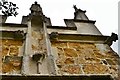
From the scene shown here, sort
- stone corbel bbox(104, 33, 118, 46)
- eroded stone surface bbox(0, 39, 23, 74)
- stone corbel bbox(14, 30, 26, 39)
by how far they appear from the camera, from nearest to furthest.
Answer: eroded stone surface bbox(0, 39, 23, 74) → stone corbel bbox(14, 30, 26, 39) → stone corbel bbox(104, 33, 118, 46)

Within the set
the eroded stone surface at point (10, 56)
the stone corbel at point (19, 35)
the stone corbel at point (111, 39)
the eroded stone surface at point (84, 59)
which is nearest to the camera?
the eroded stone surface at point (10, 56)

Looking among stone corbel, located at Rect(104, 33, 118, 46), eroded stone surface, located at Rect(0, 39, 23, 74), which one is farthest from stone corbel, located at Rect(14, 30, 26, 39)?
stone corbel, located at Rect(104, 33, 118, 46)

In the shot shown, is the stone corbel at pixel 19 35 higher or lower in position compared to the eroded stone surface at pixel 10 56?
higher

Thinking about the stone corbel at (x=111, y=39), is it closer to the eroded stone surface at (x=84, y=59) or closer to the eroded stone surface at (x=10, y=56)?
the eroded stone surface at (x=84, y=59)

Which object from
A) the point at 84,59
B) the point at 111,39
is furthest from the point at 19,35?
the point at 111,39

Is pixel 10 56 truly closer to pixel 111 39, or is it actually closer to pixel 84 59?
pixel 84 59

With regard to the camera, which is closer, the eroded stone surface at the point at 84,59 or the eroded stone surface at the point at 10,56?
the eroded stone surface at the point at 10,56

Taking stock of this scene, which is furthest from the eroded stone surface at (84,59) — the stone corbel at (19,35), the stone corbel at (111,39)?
the stone corbel at (19,35)

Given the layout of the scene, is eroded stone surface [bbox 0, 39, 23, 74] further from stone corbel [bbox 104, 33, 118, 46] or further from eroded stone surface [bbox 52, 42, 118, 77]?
stone corbel [bbox 104, 33, 118, 46]

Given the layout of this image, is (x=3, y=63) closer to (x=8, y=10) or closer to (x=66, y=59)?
(x=66, y=59)

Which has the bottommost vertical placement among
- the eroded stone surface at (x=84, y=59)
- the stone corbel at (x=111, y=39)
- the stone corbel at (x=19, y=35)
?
the eroded stone surface at (x=84, y=59)

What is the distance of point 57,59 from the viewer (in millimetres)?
3867

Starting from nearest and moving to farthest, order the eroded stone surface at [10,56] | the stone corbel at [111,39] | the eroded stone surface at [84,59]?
the eroded stone surface at [10,56] → the eroded stone surface at [84,59] → the stone corbel at [111,39]

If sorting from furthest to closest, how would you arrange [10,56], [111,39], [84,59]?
[111,39] < [84,59] < [10,56]
